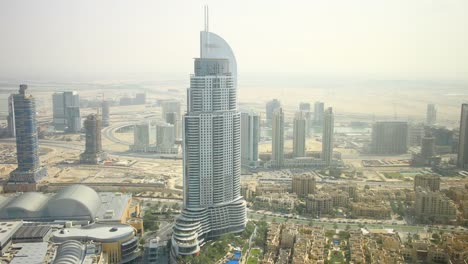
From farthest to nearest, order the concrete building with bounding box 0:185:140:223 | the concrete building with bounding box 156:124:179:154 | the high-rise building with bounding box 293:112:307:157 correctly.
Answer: the concrete building with bounding box 156:124:179:154, the high-rise building with bounding box 293:112:307:157, the concrete building with bounding box 0:185:140:223

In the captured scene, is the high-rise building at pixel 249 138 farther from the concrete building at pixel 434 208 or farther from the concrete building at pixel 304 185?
the concrete building at pixel 434 208

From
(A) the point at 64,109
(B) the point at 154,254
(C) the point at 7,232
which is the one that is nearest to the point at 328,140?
(B) the point at 154,254

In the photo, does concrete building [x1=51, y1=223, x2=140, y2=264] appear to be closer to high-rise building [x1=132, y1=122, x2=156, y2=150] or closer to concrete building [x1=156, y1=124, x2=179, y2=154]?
concrete building [x1=156, y1=124, x2=179, y2=154]

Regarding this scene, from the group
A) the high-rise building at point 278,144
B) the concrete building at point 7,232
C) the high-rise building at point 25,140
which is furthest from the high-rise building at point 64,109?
the concrete building at point 7,232

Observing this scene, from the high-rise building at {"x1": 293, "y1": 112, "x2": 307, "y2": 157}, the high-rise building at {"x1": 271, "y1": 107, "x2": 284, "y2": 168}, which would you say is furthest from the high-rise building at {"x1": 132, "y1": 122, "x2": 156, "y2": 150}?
the high-rise building at {"x1": 293, "y1": 112, "x2": 307, "y2": 157}

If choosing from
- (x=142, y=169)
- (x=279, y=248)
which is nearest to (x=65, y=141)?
(x=142, y=169)

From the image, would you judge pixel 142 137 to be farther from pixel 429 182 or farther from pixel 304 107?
pixel 429 182

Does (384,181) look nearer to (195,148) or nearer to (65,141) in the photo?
(195,148)
